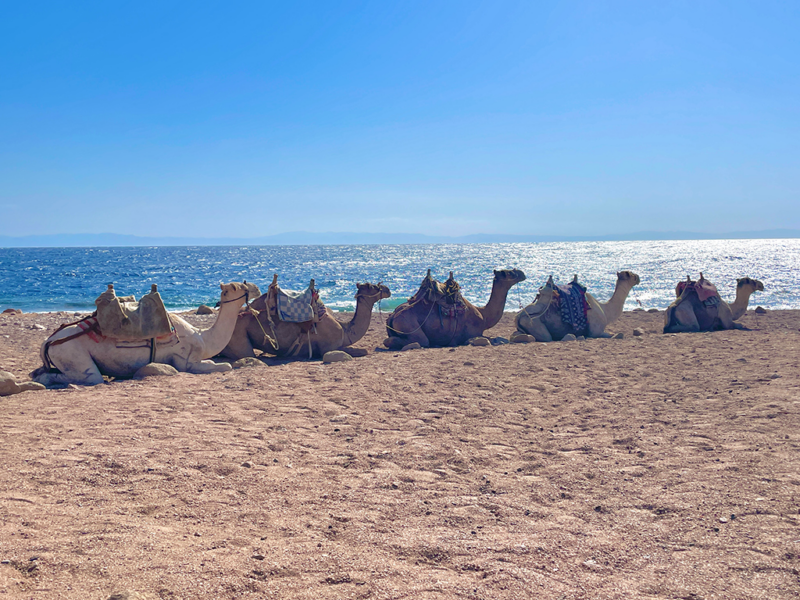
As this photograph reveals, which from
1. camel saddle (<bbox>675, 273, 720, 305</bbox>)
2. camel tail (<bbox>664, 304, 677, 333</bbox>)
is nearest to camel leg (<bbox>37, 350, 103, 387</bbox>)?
camel tail (<bbox>664, 304, 677, 333</bbox>)

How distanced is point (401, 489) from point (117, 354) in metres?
4.63

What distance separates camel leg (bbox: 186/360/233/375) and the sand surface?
1.61ft

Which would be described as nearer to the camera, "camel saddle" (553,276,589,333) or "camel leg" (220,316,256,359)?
"camel leg" (220,316,256,359)

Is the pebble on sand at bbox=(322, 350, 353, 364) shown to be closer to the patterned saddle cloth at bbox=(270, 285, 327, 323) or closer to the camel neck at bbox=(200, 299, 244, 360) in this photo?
the patterned saddle cloth at bbox=(270, 285, 327, 323)

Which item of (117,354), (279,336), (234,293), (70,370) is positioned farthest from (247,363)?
(70,370)

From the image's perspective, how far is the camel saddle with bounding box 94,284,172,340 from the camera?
255 inches

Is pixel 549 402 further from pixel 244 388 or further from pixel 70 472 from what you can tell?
pixel 70 472

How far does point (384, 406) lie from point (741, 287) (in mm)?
12185

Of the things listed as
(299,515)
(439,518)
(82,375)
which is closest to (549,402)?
(439,518)

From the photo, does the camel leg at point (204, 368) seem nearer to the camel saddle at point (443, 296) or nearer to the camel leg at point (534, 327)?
the camel saddle at point (443, 296)

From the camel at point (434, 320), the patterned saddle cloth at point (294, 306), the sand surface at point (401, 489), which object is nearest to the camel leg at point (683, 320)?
the camel at point (434, 320)

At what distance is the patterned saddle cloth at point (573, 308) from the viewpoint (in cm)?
1124

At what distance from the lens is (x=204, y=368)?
7.40 meters

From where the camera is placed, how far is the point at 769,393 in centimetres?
611
